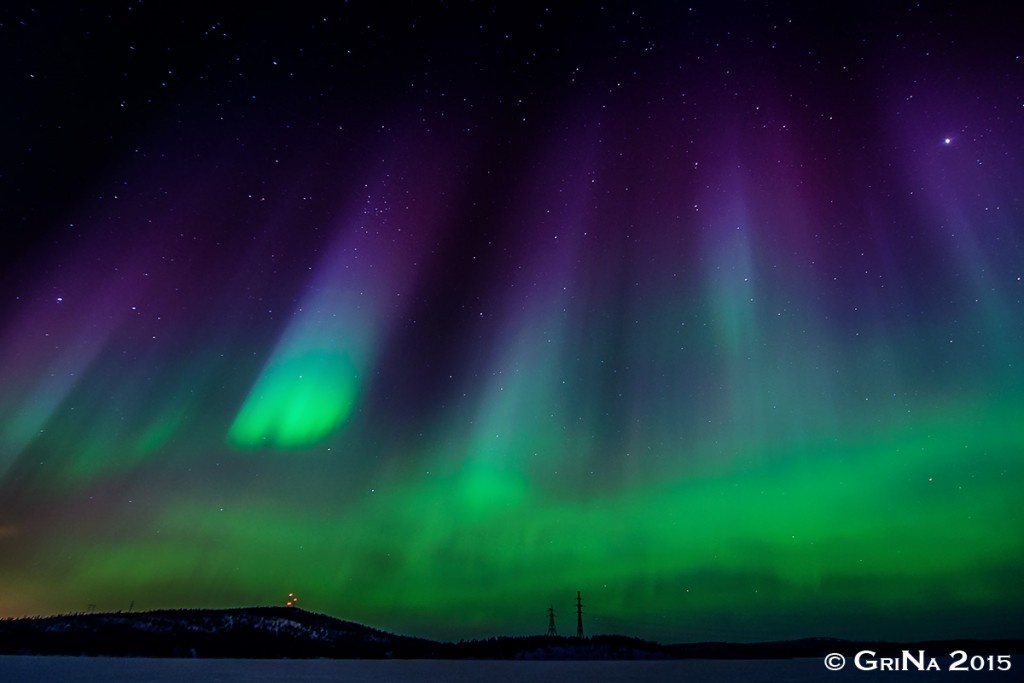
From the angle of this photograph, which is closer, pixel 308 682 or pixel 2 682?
pixel 2 682

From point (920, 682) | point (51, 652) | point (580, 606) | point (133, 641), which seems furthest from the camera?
point (133, 641)

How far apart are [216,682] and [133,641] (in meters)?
127

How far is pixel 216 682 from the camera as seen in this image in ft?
308

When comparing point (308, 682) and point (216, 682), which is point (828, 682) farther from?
point (216, 682)

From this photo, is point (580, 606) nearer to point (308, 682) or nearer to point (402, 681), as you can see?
point (402, 681)

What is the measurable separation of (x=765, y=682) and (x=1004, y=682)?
97.6ft

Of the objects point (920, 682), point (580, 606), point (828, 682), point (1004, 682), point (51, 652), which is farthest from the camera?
point (51, 652)

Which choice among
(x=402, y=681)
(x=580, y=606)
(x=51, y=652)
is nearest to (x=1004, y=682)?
(x=580, y=606)

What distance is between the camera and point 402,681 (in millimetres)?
109188

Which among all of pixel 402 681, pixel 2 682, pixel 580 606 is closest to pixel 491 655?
pixel 580 606

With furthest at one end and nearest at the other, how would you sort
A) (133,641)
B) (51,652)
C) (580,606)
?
(133,641) < (51,652) < (580,606)

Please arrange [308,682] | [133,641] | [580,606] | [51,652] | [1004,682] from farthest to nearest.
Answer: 1. [133,641]
2. [51,652]
3. [580,606]
4. [308,682]
5. [1004,682]

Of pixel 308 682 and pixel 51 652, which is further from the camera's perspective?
pixel 51 652

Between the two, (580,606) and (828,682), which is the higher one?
(580,606)
